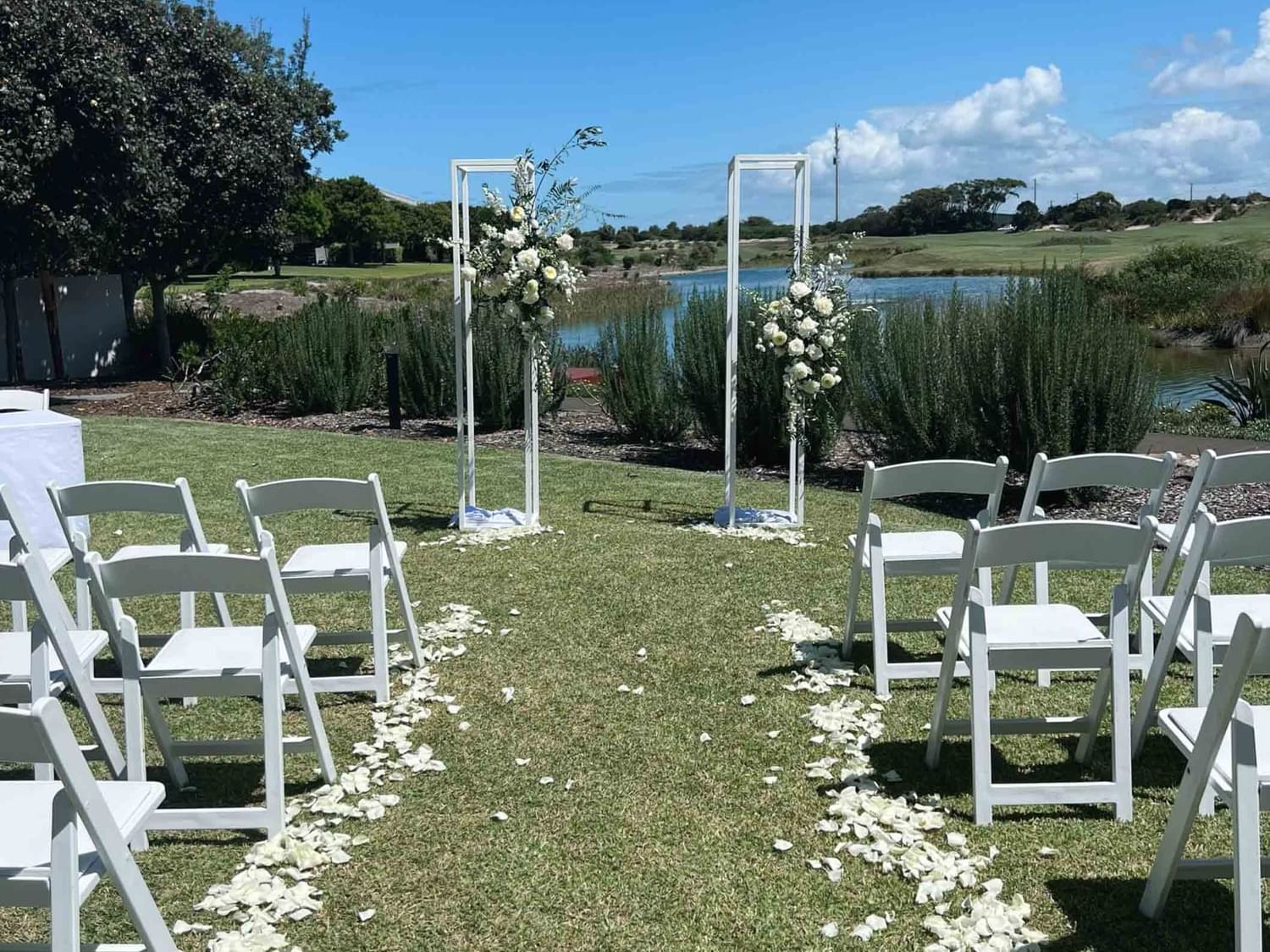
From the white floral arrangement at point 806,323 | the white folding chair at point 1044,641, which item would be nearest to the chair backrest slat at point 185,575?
the white folding chair at point 1044,641

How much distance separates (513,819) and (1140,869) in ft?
6.77

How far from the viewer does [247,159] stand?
17.8 metres

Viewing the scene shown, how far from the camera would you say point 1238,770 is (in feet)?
8.69

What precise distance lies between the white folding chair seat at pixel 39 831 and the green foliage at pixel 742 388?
8144 millimetres

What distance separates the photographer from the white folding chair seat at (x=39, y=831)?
245 cm

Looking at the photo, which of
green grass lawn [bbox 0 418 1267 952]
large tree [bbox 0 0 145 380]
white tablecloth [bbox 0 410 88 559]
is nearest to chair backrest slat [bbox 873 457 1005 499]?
green grass lawn [bbox 0 418 1267 952]

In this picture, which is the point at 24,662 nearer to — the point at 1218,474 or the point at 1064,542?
the point at 1064,542

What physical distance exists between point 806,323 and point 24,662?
550 cm

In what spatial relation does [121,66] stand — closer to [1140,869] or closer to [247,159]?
[247,159]

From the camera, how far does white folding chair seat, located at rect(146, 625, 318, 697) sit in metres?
3.64

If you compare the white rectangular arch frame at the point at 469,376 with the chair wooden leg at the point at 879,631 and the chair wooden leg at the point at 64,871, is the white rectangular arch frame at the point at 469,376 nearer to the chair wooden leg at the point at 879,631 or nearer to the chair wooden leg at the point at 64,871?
the chair wooden leg at the point at 879,631

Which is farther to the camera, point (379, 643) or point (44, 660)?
point (379, 643)

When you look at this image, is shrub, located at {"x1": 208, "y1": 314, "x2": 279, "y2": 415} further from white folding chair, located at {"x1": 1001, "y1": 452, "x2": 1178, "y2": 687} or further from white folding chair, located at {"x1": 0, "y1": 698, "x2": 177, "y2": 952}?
white folding chair, located at {"x1": 0, "y1": 698, "x2": 177, "y2": 952}

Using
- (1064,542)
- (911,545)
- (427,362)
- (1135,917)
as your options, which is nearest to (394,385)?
(427,362)
